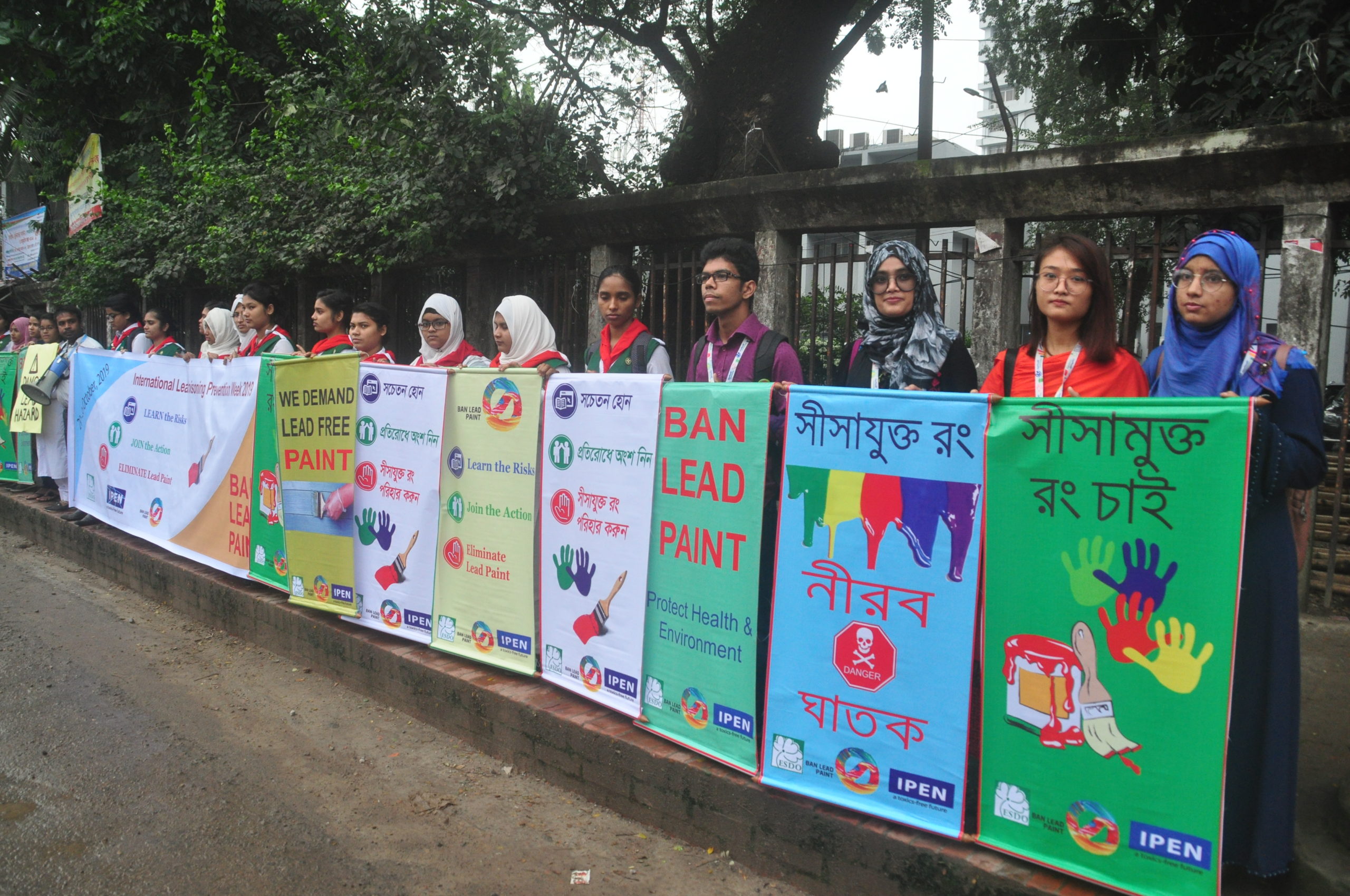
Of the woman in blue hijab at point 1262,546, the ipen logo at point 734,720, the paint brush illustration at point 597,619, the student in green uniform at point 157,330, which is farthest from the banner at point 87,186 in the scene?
the woman in blue hijab at point 1262,546

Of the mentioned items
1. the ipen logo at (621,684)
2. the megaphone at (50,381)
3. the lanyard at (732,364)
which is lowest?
the ipen logo at (621,684)

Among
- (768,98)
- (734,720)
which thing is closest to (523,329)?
(734,720)

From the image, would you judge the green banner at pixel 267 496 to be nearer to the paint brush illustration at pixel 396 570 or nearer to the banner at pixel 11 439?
the paint brush illustration at pixel 396 570

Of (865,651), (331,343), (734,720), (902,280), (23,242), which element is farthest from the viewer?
(23,242)

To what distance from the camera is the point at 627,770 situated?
138 inches

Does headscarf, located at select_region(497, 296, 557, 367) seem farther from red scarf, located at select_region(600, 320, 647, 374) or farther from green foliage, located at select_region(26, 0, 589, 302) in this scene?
green foliage, located at select_region(26, 0, 589, 302)

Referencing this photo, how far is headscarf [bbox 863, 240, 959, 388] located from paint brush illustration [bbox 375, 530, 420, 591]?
2.38m

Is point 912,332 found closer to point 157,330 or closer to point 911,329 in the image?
point 911,329

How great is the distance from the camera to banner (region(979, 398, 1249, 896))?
2.33 m

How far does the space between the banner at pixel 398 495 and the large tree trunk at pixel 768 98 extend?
17.2 feet

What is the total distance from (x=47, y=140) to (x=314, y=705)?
47.8 ft

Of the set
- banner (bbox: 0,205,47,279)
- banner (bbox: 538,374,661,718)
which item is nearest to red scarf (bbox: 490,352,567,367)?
banner (bbox: 538,374,661,718)

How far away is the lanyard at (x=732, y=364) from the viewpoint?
4.01 meters

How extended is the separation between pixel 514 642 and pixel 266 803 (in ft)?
3.65
